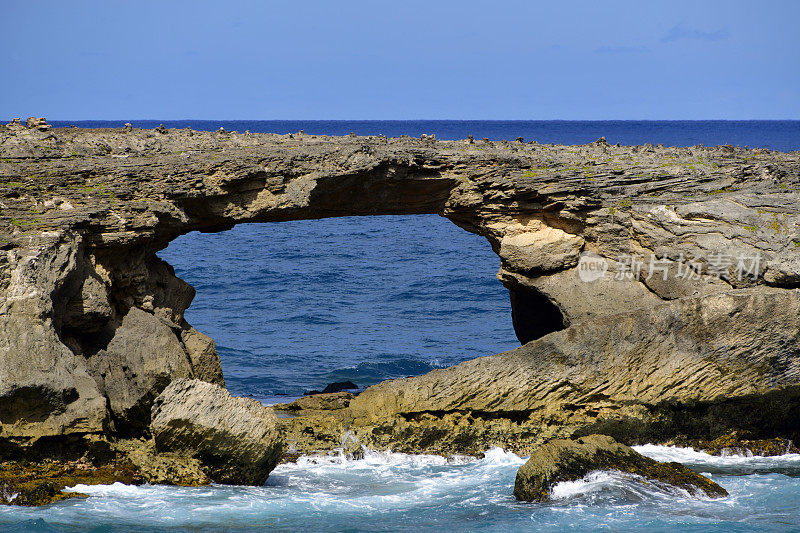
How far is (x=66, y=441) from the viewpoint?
40.7 feet

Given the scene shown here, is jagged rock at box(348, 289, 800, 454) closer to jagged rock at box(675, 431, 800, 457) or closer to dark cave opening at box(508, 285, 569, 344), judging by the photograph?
jagged rock at box(675, 431, 800, 457)

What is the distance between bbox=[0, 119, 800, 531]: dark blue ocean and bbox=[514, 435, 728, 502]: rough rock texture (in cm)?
18

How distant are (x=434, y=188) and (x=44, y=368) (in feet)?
24.8

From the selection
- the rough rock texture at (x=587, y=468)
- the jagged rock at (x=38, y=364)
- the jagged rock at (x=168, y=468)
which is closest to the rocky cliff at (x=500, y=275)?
the jagged rock at (x=38, y=364)

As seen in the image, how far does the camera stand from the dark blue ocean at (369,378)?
38.3 feet

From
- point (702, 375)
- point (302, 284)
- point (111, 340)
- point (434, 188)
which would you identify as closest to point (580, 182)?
point (434, 188)

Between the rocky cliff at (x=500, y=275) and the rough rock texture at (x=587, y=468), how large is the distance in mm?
1697

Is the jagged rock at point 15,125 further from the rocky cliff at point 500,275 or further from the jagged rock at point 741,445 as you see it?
the jagged rock at point 741,445

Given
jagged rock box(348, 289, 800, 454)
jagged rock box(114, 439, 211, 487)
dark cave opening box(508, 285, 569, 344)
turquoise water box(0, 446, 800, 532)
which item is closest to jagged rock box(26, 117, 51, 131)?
jagged rock box(114, 439, 211, 487)

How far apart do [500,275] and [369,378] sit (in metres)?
7.20

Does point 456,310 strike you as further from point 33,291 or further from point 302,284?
point 33,291

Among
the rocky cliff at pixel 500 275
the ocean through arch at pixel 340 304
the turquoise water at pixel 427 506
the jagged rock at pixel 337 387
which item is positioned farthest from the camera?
the ocean through arch at pixel 340 304

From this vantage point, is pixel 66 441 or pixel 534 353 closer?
pixel 66 441

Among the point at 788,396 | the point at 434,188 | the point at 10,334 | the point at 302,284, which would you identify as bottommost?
the point at 302,284
